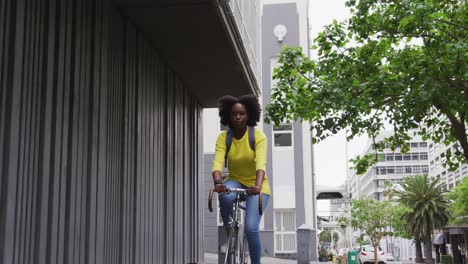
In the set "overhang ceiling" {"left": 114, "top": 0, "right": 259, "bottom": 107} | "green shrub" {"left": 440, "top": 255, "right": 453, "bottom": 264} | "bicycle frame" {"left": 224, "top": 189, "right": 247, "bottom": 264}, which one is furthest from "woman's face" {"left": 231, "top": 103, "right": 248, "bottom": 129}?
"green shrub" {"left": 440, "top": 255, "right": 453, "bottom": 264}

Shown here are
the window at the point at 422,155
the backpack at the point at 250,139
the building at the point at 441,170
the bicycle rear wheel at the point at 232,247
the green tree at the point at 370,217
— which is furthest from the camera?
the window at the point at 422,155

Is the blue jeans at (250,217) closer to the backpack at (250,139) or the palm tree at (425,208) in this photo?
the backpack at (250,139)

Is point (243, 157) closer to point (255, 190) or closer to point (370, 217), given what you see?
point (255, 190)

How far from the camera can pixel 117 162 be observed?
822 centimetres

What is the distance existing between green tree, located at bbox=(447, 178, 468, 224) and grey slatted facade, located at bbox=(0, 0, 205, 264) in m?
39.3

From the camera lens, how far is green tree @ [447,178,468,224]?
4541 centimetres

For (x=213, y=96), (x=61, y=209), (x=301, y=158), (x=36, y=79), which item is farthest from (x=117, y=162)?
(x=301, y=158)

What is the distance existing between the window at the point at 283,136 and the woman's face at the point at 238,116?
2670cm

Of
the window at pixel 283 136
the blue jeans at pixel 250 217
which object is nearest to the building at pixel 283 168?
the window at pixel 283 136

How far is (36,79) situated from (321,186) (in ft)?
224

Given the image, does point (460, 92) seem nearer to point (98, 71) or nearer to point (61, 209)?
point (98, 71)

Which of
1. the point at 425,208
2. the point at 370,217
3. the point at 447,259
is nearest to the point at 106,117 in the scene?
the point at 370,217

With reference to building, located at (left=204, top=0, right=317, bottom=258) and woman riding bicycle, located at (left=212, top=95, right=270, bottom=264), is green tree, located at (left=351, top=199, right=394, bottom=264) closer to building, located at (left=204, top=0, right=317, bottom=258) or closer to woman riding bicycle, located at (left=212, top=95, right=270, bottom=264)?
building, located at (left=204, top=0, right=317, bottom=258)

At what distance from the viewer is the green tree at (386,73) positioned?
1245 centimetres
